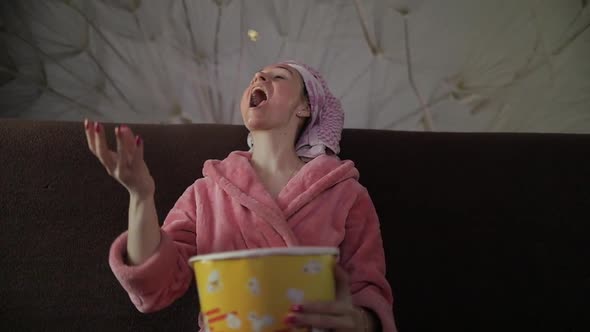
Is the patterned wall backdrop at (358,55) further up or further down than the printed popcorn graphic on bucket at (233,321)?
further up

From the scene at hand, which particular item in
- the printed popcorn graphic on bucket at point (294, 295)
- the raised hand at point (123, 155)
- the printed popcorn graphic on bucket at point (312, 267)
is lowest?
the printed popcorn graphic on bucket at point (294, 295)

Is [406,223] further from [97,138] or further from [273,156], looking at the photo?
[97,138]

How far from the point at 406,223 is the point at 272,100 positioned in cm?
46

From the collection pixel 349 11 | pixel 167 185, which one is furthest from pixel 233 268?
pixel 349 11

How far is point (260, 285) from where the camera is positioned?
0.51 m

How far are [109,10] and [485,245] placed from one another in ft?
4.52

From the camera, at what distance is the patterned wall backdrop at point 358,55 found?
147 centimetres

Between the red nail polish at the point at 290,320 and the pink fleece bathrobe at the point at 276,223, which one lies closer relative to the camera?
the red nail polish at the point at 290,320

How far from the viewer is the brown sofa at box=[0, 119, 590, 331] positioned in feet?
3.25

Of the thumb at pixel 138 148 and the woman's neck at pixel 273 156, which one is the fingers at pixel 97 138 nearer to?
the thumb at pixel 138 148

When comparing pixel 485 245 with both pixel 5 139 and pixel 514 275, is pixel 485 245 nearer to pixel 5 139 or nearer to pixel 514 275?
pixel 514 275

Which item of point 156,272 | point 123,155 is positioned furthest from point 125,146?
point 156,272

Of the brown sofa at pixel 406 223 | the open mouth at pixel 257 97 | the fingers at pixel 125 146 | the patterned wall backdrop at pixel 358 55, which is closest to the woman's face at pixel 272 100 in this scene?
the open mouth at pixel 257 97

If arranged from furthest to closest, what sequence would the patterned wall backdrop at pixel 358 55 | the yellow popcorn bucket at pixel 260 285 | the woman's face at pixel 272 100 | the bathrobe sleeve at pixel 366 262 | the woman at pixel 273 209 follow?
the patterned wall backdrop at pixel 358 55, the woman's face at pixel 272 100, the bathrobe sleeve at pixel 366 262, the woman at pixel 273 209, the yellow popcorn bucket at pixel 260 285
